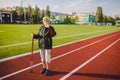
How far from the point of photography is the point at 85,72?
21.6 ft

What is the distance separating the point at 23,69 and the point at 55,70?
1055 millimetres

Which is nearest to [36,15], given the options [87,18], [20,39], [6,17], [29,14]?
[29,14]

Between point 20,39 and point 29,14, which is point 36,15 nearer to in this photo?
point 29,14

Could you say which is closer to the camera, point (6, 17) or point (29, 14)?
point (6, 17)

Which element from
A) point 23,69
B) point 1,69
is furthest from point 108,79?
point 1,69

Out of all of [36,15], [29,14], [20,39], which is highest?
[29,14]

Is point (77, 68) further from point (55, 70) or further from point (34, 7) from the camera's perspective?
point (34, 7)

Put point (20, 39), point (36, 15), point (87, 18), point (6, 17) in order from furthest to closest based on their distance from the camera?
point (87, 18) → point (6, 17) → point (36, 15) → point (20, 39)

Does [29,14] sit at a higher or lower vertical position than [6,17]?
higher

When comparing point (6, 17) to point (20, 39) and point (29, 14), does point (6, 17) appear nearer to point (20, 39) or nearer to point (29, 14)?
point (29, 14)

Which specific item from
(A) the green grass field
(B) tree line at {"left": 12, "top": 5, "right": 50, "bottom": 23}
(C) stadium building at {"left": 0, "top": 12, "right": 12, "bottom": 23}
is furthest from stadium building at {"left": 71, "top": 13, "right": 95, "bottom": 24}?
(C) stadium building at {"left": 0, "top": 12, "right": 12, "bottom": 23}

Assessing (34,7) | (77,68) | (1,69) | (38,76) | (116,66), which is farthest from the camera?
(34,7)

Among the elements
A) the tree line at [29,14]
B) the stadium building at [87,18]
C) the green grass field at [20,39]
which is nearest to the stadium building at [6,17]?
the tree line at [29,14]

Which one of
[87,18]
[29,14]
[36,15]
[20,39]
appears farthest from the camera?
[87,18]
